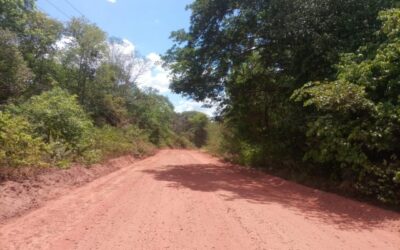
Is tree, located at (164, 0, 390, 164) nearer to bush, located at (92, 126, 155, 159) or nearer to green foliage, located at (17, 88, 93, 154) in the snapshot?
bush, located at (92, 126, 155, 159)

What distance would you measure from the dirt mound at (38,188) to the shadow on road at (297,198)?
2.62 m

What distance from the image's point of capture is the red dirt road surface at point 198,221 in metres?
5.66

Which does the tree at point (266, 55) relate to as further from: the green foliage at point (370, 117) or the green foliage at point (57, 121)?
the green foliage at point (57, 121)

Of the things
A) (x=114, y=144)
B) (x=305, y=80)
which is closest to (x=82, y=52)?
(x=114, y=144)

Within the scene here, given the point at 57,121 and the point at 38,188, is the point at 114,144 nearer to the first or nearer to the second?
the point at 57,121

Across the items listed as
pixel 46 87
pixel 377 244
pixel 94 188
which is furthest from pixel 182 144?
pixel 377 244

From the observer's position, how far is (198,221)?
6832 millimetres

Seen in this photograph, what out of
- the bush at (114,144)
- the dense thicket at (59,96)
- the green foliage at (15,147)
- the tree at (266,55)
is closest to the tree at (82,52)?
the dense thicket at (59,96)

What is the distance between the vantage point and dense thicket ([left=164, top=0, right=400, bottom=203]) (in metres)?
9.23

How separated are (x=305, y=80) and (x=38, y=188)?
930cm

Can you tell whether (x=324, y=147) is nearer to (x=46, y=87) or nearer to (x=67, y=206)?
(x=67, y=206)

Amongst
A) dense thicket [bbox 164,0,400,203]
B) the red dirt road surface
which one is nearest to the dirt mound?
the red dirt road surface

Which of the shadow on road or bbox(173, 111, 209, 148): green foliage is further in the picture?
bbox(173, 111, 209, 148): green foliage

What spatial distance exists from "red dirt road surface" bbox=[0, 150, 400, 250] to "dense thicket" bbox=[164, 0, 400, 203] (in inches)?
58.0
